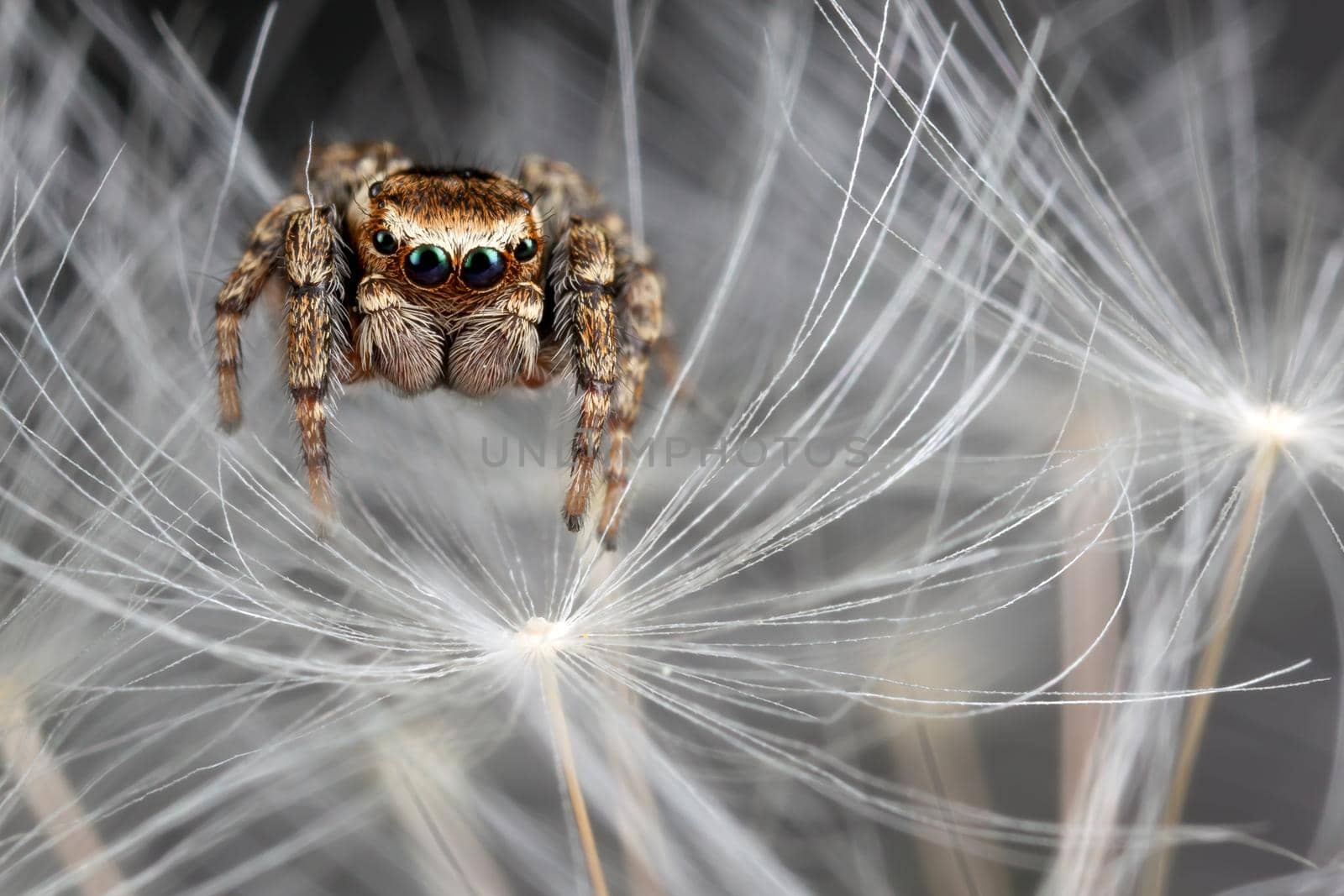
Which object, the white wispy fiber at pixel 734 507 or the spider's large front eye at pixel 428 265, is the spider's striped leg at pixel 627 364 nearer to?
the white wispy fiber at pixel 734 507

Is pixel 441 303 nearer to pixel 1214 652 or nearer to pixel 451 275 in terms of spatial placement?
pixel 451 275

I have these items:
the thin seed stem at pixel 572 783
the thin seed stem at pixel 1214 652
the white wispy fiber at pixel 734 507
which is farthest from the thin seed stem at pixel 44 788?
the thin seed stem at pixel 1214 652

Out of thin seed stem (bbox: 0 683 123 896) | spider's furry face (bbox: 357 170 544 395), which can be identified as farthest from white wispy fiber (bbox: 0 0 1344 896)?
spider's furry face (bbox: 357 170 544 395)

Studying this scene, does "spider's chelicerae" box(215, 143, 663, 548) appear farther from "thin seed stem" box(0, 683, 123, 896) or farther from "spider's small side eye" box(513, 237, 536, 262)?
"thin seed stem" box(0, 683, 123, 896)

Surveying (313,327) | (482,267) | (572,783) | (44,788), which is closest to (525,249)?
(482,267)

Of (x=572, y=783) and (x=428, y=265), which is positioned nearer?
(x=572, y=783)

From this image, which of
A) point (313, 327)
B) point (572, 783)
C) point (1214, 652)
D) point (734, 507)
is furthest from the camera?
point (734, 507)
